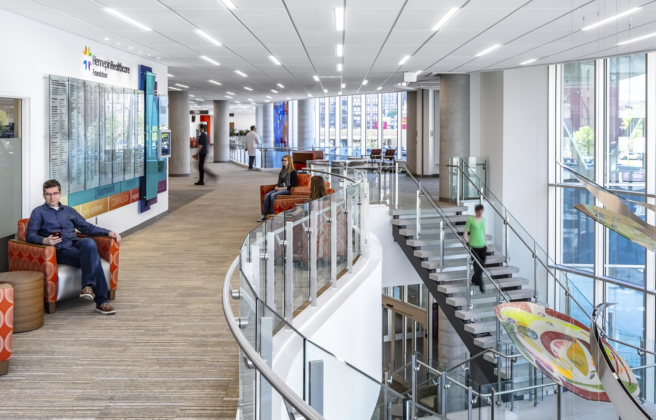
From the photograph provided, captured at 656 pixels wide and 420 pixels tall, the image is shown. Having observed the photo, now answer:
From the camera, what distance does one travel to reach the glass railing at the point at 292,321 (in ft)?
7.79

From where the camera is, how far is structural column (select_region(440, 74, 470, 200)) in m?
15.5

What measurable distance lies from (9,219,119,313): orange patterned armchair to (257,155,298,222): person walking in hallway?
16.7ft

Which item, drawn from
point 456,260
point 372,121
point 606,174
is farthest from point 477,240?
point 372,121

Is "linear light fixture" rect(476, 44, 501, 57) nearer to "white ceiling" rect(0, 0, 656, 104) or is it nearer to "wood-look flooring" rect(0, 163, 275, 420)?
"white ceiling" rect(0, 0, 656, 104)

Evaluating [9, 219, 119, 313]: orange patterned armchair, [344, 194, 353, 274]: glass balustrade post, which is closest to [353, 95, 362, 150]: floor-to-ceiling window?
[344, 194, 353, 274]: glass balustrade post

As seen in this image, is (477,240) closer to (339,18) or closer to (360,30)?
(360,30)

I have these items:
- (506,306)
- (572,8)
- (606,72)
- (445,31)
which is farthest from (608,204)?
A: (606,72)

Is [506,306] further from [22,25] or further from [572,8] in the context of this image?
[22,25]

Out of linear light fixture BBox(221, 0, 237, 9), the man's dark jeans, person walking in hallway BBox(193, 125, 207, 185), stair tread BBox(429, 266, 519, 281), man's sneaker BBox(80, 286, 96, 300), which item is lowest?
stair tread BBox(429, 266, 519, 281)

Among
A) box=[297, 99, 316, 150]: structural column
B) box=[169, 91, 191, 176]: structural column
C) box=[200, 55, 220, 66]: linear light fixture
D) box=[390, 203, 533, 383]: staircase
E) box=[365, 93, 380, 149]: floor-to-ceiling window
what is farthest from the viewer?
box=[365, 93, 380, 149]: floor-to-ceiling window

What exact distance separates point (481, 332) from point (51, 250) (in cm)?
724

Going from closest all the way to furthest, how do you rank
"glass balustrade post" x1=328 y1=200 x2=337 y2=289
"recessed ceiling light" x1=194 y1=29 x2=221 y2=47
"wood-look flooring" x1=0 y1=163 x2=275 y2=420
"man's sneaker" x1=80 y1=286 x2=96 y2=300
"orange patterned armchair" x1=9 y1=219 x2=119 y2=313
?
"wood-look flooring" x1=0 y1=163 x2=275 y2=420 < "orange patterned armchair" x1=9 y1=219 x2=119 y2=313 < "man's sneaker" x1=80 y1=286 x2=96 y2=300 < "glass balustrade post" x1=328 y1=200 x2=337 y2=289 < "recessed ceiling light" x1=194 y1=29 x2=221 y2=47

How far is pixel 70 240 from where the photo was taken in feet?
21.7

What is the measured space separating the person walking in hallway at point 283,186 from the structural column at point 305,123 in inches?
775
